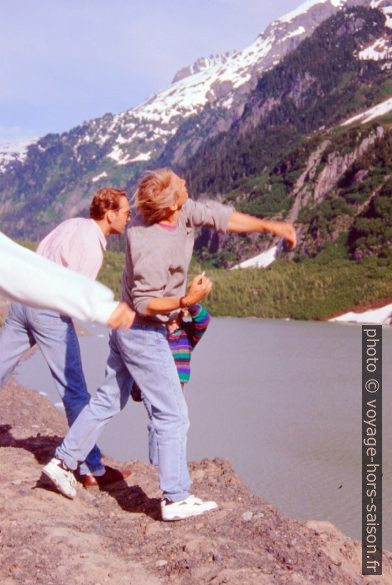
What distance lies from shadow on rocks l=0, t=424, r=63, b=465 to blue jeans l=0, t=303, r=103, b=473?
25.0 inches

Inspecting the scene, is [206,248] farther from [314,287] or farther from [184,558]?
[184,558]

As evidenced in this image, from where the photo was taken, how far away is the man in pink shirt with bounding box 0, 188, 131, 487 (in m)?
4.88

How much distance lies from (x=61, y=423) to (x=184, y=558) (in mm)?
4985

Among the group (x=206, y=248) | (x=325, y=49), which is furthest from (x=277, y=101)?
(x=206, y=248)

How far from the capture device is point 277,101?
480 ft

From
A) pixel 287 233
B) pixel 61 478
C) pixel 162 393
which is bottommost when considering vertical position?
pixel 61 478

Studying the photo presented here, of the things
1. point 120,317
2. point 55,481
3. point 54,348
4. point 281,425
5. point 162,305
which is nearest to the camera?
point 120,317

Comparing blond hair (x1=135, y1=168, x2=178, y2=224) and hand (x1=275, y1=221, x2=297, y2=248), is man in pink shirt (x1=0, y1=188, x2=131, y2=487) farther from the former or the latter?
hand (x1=275, y1=221, x2=297, y2=248)

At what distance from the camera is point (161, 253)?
4230 mm

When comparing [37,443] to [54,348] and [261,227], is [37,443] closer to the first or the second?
[54,348]

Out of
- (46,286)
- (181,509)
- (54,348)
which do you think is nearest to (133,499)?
(181,509)

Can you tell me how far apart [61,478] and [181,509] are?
836mm

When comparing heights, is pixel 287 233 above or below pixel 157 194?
below

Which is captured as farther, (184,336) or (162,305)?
(184,336)
